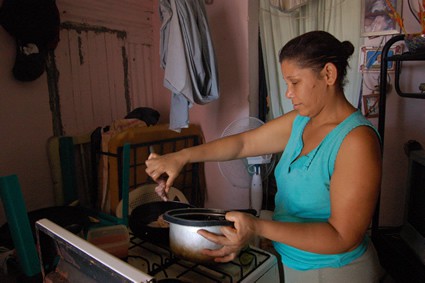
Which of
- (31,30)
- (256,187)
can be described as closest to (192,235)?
(256,187)

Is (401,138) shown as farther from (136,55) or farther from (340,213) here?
(136,55)

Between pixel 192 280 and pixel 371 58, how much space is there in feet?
5.90

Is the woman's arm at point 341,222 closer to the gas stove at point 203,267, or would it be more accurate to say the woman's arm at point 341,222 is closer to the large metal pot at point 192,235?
the large metal pot at point 192,235

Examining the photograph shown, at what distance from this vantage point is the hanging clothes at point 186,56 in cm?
191

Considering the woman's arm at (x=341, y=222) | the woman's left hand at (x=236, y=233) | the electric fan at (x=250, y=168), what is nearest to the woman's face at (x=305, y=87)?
the woman's arm at (x=341, y=222)

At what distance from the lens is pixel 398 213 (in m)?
2.09

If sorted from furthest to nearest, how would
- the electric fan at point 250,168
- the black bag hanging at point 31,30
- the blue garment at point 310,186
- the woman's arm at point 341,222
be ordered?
1. the electric fan at point 250,168
2. the black bag hanging at point 31,30
3. the blue garment at point 310,186
4. the woman's arm at point 341,222

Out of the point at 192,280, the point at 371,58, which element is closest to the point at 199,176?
the point at 371,58

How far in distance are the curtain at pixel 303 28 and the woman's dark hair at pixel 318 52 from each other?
114cm

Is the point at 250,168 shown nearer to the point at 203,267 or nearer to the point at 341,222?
the point at 203,267

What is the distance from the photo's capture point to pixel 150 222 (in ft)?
3.84

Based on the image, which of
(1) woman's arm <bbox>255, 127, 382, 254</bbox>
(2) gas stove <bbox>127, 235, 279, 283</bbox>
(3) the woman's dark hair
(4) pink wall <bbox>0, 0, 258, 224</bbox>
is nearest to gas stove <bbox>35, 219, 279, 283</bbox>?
(2) gas stove <bbox>127, 235, 279, 283</bbox>

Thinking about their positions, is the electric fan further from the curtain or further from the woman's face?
the woman's face

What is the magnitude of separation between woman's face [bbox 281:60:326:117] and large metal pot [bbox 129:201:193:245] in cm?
57
